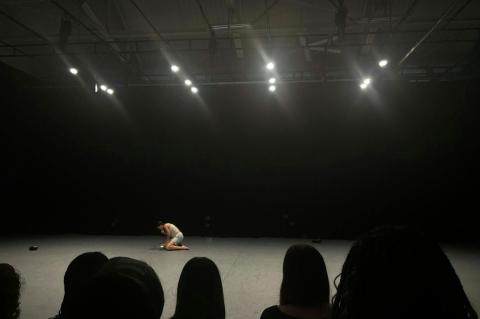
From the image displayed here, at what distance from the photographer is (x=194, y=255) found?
21.7 feet

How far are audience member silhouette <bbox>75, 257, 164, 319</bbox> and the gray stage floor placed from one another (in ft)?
10.5

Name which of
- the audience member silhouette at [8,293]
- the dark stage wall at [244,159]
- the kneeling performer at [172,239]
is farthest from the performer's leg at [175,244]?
the audience member silhouette at [8,293]

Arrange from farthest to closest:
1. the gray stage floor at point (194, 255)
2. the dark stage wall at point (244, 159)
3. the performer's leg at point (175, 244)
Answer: the dark stage wall at point (244, 159) < the performer's leg at point (175, 244) < the gray stage floor at point (194, 255)

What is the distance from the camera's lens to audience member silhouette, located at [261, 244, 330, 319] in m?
Result: 1.59

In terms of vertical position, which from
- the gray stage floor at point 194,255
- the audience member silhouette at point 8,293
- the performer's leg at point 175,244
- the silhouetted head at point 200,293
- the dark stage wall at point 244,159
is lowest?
the gray stage floor at point 194,255

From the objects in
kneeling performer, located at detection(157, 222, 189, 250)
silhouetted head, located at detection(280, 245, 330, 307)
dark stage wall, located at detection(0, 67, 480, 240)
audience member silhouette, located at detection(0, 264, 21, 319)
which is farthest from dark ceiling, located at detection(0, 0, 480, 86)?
audience member silhouette, located at detection(0, 264, 21, 319)

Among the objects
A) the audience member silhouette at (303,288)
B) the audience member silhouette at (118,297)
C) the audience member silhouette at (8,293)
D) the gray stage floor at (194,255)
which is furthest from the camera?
the gray stage floor at (194,255)

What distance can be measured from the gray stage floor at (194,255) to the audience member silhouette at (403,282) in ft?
10.2

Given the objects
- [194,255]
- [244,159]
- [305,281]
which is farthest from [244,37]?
[305,281]

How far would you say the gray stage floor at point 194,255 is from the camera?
4.03m

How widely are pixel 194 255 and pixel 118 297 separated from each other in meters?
6.21

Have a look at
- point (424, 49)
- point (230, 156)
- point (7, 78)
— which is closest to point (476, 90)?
point (424, 49)

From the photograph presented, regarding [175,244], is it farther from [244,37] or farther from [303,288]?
[303,288]

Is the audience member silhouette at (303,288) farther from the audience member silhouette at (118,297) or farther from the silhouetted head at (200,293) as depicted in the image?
the audience member silhouette at (118,297)
